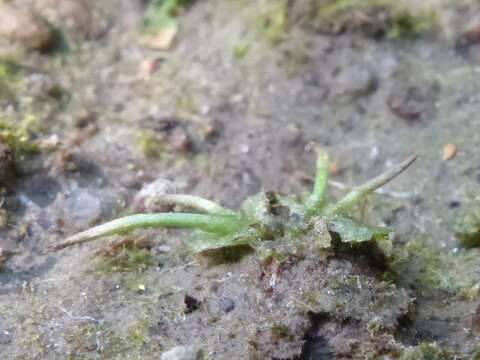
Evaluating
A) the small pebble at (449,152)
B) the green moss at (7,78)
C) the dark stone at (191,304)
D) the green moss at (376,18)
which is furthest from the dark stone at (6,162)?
the small pebble at (449,152)

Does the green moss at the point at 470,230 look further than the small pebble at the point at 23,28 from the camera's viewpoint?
No

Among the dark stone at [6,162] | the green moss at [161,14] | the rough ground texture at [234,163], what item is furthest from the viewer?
the green moss at [161,14]

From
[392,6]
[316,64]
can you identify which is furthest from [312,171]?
[392,6]

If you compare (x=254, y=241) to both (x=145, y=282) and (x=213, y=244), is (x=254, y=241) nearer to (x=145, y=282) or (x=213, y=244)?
(x=213, y=244)

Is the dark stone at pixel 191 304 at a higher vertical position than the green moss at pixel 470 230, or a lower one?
lower

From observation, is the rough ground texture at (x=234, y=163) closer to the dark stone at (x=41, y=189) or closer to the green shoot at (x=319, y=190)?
the dark stone at (x=41, y=189)

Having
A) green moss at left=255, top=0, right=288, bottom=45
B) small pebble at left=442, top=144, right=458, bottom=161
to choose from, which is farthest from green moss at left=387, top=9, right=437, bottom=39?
small pebble at left=442, top=144, right=458, bottom=161
